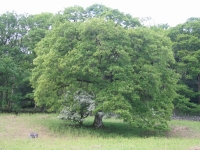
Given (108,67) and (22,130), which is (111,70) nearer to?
(108,67)

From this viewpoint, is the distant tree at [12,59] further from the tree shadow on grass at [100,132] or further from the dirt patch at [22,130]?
the tree shadow on grass at [100,132]

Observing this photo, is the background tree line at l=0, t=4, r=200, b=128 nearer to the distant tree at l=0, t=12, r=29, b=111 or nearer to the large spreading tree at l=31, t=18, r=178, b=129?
the large spreading tree at l=31, t=18, r=178, b=129

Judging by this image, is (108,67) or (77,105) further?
(77,105)

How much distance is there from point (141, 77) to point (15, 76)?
20.7m

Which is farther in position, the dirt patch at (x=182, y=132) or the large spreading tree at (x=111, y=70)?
the dirt patch at (x=182, y=132)

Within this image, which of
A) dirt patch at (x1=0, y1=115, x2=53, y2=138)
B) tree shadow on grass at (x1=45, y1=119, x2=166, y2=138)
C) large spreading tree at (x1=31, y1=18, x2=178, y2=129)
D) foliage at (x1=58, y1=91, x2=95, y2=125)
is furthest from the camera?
foliage at (x1=58, y1=91, x2=95, y2=125)

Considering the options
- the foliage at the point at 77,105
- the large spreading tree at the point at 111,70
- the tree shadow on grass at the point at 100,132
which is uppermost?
the large spreading tree at the point at 111,70

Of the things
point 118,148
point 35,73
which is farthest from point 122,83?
point 35,73

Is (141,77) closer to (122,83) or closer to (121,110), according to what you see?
(122,83)

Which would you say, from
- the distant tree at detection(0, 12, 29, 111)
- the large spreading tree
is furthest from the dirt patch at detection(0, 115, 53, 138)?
the distant tree at detection(0, 12, 29, 111)

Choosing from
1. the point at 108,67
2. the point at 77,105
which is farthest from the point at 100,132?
the point at 108,67

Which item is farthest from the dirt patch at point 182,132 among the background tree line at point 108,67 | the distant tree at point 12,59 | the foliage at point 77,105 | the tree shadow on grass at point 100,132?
the distant tree at point 12,59

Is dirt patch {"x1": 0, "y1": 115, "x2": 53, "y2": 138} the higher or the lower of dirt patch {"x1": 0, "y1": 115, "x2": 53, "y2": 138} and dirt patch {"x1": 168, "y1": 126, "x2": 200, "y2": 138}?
the lower

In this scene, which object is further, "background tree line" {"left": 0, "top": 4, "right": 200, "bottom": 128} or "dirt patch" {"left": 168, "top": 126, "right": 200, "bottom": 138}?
"dirt patch" {"left": 168, "top": 126, "right": 200, "bottom": 138}
